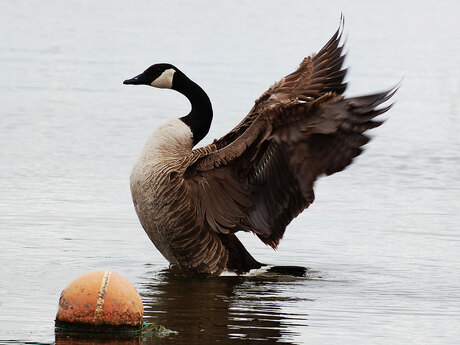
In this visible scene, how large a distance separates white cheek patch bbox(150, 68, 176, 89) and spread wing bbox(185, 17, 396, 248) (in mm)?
832

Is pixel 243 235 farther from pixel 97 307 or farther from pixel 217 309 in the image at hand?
pixel 97 307

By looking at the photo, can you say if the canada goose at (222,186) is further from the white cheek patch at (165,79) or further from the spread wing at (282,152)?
the white cheek patch at (165,79)

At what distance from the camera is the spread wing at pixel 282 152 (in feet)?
24.5

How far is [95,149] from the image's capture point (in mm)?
13438

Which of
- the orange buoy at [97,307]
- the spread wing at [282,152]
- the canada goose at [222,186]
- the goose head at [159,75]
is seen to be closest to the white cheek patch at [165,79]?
the goose head at [159,75]

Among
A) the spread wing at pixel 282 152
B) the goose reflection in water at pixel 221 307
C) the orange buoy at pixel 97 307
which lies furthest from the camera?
the spread wing at pixel 282 152

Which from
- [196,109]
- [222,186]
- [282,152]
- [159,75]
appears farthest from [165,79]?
[282,152]

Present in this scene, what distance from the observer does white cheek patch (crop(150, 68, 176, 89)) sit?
30.1 ft

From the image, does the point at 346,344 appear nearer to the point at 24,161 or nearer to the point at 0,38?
the point at 24,161

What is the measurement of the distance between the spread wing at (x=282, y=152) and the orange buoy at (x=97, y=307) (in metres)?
2.00

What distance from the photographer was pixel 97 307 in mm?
6180

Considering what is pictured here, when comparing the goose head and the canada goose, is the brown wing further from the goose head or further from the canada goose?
the goose head

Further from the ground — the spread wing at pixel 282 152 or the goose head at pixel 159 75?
the goose head at pixel 159 75

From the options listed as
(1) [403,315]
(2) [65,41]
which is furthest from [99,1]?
(1) [403,315]
